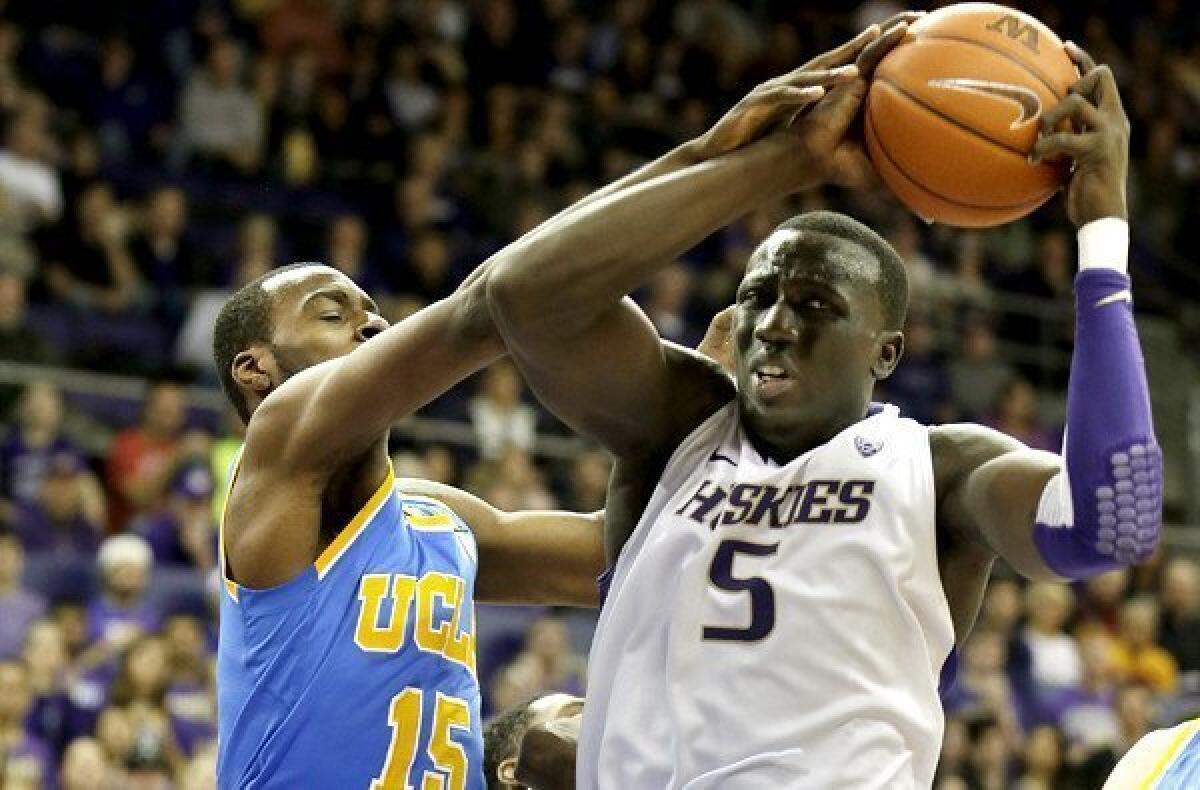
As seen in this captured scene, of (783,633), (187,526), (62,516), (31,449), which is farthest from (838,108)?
(31,449)

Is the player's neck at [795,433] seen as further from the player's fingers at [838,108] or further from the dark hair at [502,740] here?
the dark hair at [502,740]

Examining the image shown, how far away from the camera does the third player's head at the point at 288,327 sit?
3850mm

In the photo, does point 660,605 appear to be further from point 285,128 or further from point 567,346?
point 285,128

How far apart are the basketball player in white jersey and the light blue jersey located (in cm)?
71

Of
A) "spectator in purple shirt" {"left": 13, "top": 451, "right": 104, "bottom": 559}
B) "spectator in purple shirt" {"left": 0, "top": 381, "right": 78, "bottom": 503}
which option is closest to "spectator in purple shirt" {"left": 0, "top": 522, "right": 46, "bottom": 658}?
"spectator in purple shirt" {"left": 13, "top": 451, "right": 104, "bottom": 559}

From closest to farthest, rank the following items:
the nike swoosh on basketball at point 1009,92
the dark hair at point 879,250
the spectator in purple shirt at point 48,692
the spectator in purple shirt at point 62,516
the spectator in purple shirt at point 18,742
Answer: the nike swoosh on basketball at point 1009,92, the dark hair at point 879,250, the spectator in purple shirt at point 18,742, the spectator in purple shirt at point 48,692, the spectator in purple shirt at point 62,516

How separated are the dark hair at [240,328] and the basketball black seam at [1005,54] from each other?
155 centimetres

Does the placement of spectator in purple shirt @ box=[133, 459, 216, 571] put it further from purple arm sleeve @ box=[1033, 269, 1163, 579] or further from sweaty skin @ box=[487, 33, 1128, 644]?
purple arm sleeve @ box=[1033, 269, 1163, 579]

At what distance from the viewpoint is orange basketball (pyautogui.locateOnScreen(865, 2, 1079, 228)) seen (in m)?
2.85

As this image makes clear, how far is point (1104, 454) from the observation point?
2607mm

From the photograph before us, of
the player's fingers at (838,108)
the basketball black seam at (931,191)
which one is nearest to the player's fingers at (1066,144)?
the basketball black seam at (931,191)

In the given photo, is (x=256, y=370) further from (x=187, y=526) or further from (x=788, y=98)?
(x=187, y=526)

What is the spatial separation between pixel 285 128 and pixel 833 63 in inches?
357

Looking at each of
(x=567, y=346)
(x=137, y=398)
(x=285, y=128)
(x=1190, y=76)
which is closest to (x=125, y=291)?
(x=137, y=398)
